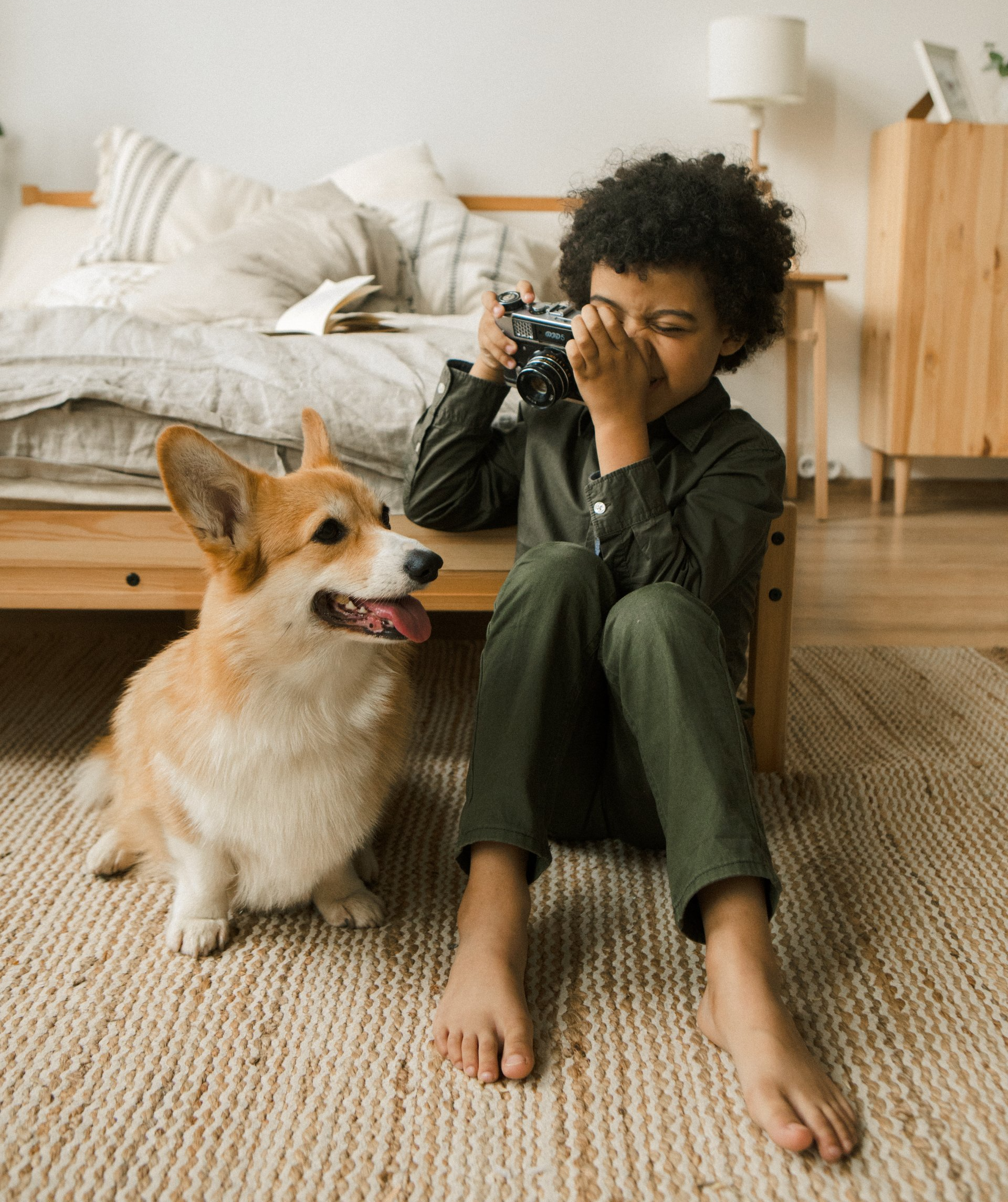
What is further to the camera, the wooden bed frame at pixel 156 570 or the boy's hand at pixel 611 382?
the wooden bed frame at pixel 156 570

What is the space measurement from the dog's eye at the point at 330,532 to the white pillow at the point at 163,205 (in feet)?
6.34

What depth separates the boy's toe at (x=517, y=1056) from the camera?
2.56ft

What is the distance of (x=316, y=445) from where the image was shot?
1034 millimetres

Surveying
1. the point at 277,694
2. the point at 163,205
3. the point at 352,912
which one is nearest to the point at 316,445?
the point at 277,694

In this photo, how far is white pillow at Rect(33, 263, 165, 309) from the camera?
2.30 meters

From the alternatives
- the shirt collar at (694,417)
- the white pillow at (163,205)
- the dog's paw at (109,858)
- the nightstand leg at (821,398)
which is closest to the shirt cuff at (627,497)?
the shirt collar at (694,417)

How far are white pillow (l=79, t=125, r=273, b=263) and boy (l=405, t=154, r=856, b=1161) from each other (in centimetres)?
171

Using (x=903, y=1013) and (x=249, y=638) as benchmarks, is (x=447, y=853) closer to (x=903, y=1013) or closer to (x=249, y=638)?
(x=249, y=638)

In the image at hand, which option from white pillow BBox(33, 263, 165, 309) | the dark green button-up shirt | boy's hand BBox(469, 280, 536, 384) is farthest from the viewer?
white pillow BBox(33, 263, 165, 309)

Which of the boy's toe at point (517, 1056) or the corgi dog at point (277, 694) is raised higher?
the corgi dog at point (277, 694)

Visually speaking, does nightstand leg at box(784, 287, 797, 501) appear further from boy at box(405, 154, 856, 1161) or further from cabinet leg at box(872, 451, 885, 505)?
boy at box(405, 154, 856, 1161)

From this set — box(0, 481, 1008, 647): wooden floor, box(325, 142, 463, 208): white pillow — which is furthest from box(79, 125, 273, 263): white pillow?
box(0, 481, 1008, 647): wooden floor

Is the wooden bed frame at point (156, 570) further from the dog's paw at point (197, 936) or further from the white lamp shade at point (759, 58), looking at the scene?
the white lamp shade at point (759, 58)

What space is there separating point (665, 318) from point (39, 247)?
2.49 metres
